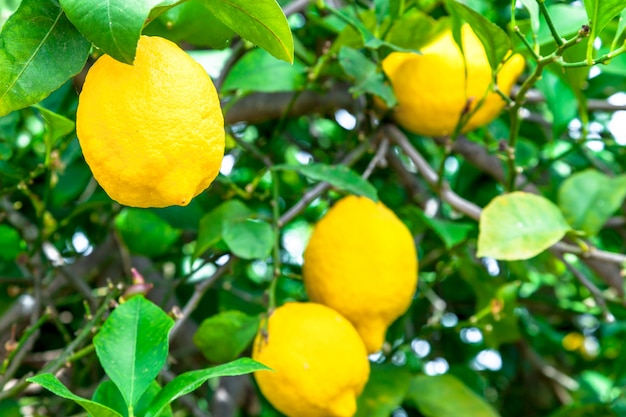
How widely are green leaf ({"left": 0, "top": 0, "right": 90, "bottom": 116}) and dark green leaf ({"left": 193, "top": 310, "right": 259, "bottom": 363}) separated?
0.39 meters

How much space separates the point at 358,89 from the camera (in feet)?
3.15

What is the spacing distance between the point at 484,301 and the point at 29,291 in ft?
2.27

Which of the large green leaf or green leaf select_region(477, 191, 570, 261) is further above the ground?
the large green leaf

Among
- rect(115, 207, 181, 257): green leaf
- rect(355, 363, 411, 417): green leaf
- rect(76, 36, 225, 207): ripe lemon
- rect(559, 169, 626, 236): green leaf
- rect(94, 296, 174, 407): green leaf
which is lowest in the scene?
rect(355, 363, 411, 417): green leaf

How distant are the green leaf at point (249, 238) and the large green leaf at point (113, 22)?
36 cm

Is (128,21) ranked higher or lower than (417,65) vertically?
higher

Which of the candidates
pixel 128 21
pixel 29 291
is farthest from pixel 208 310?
pixel 128 21

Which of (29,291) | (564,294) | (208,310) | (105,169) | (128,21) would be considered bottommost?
(564,294)

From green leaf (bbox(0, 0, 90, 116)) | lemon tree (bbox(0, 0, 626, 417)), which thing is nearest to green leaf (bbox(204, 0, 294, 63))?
lemon tree (bbox(0, 0, 626, 417))

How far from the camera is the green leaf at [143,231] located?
4.06ft

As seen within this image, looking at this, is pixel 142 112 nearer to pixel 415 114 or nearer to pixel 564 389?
pixel 415 114

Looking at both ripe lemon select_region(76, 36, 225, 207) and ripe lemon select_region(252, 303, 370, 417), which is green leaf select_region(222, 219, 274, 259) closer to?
ripe lemon select_region(252, 303, 370, 417)

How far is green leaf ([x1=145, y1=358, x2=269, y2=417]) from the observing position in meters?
0.63

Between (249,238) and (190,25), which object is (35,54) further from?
(249,238)
